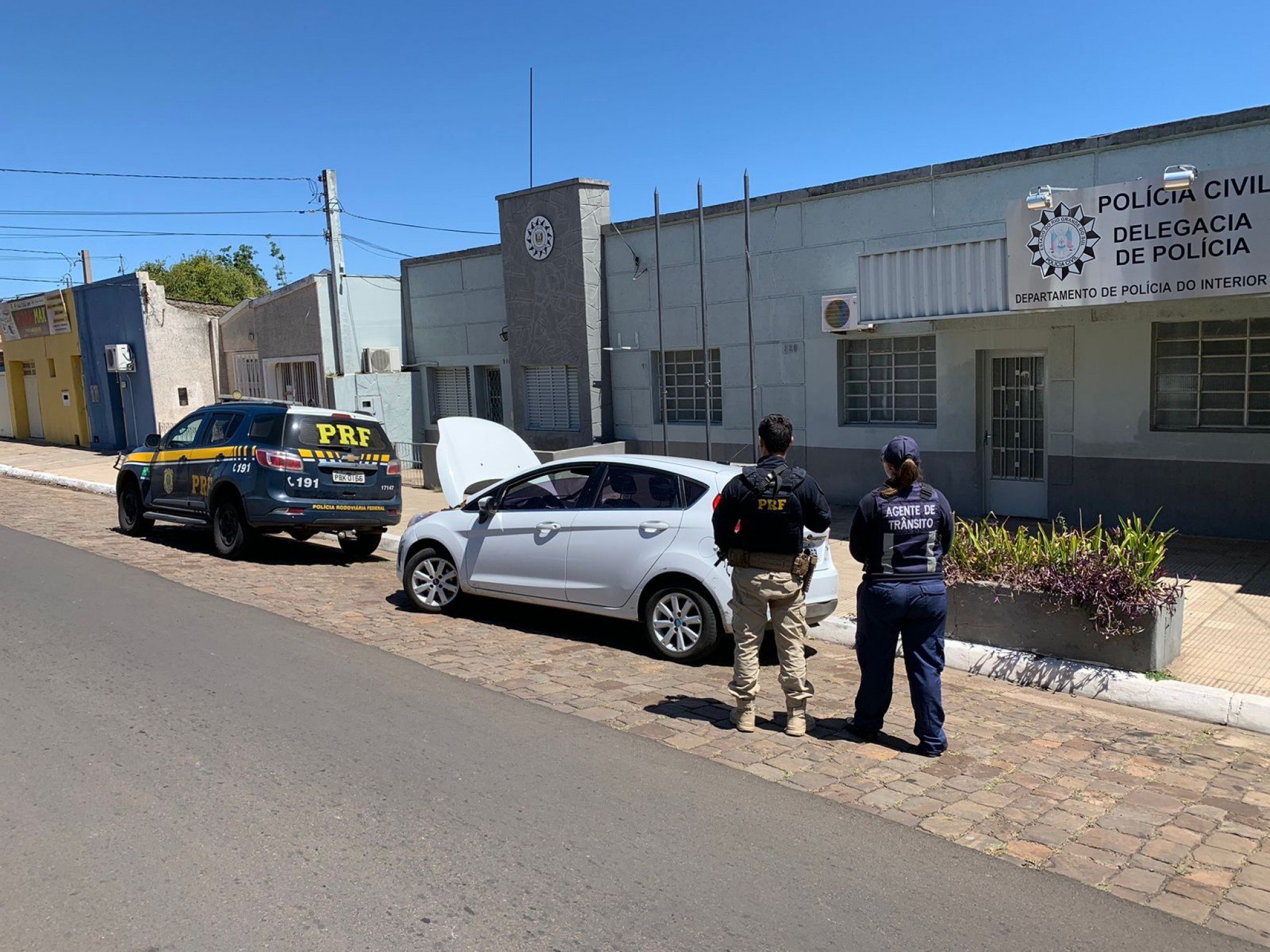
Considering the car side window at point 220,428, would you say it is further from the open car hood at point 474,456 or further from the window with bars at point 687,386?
the window with bars at point 687,386

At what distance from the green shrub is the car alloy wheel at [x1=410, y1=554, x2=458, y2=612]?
4.15m

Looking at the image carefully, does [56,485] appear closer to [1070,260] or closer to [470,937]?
[1070,260]

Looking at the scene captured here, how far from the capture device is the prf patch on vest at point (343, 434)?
11.7 metres

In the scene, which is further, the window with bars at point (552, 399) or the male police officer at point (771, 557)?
the window with bars at point (552, 399)

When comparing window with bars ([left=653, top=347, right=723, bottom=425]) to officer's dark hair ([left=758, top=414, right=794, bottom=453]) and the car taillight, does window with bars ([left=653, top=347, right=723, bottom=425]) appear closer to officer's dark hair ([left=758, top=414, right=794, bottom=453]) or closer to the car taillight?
the car taillight

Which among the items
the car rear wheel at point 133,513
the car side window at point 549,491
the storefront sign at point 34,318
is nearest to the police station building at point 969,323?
the car side window at point 549,491

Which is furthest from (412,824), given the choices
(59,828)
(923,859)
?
(923,859)

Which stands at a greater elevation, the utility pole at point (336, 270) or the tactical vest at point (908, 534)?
the utility pole at point (336, 270)

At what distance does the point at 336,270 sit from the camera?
20.8 meters

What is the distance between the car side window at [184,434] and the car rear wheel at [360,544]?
83.0 inches

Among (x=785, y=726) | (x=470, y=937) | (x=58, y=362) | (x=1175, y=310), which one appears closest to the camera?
(x=470, y=937)

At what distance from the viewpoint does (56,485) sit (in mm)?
21391

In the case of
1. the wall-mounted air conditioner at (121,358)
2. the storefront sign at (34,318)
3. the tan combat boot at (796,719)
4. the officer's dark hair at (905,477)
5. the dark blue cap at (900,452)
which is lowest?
the tan combat boot at (796,719)

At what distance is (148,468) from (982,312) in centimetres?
1022
